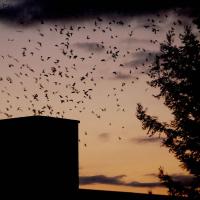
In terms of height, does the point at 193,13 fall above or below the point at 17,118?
above

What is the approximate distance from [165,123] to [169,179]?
9.07 ft

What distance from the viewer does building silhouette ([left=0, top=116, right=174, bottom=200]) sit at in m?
28.1

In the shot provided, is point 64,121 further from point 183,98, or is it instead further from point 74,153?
point 183,98

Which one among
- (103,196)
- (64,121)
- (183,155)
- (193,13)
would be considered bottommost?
(103,196)

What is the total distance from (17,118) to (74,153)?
11.5ft

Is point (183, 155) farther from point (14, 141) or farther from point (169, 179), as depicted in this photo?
point (14, 141)

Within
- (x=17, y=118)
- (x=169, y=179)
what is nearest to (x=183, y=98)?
(x=169, y=179)

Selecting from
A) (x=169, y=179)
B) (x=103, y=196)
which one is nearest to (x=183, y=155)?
(x=169, y=179)

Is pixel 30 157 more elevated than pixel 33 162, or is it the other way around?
pixel 30 157

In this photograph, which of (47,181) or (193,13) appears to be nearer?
(47,181)

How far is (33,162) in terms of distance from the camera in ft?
92.8

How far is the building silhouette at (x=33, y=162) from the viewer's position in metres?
28.1

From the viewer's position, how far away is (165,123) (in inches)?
1155

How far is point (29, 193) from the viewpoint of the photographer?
27.9 m
